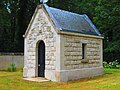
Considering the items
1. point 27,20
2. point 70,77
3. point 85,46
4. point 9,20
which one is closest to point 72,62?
point 70,77

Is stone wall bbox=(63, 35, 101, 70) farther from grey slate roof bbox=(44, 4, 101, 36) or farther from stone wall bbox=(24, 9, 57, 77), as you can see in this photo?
stone wall bbox=(24, 9, 57, 77)

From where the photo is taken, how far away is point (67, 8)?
44562 millimetres

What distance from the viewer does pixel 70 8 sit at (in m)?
45.1

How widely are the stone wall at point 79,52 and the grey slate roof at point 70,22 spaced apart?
0.63 metres

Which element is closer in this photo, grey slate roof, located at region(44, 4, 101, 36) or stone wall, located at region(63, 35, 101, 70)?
stone wall, located at region(63, 35, 101, 70)

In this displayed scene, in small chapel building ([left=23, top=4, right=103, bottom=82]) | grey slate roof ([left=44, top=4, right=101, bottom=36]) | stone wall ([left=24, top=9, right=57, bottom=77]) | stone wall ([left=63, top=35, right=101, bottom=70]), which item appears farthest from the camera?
grey slate roof ([left=44, top=4, right=101, bottom=36])

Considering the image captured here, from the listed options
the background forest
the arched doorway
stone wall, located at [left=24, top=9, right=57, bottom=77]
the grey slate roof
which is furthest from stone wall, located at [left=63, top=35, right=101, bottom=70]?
the background forest

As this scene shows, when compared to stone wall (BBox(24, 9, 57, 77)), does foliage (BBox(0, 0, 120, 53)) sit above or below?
above

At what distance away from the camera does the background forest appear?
36.7 m

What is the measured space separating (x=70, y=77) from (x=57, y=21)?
12.7 feet

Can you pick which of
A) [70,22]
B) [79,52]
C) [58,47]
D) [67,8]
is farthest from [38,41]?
[67,8]

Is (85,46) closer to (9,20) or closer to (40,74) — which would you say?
(40,74)

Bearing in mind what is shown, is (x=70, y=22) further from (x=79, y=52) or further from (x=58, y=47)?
(x=58, y=47)

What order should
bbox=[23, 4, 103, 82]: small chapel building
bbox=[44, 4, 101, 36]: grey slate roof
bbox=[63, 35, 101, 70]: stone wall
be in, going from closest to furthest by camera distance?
1. bbox=[23, 4, 103, 82]: small chapel building
2. bbox=[63, 35, 101, 70]: stone wall
3. bbox=[44, 4, 101, 36]: grey slate roof
